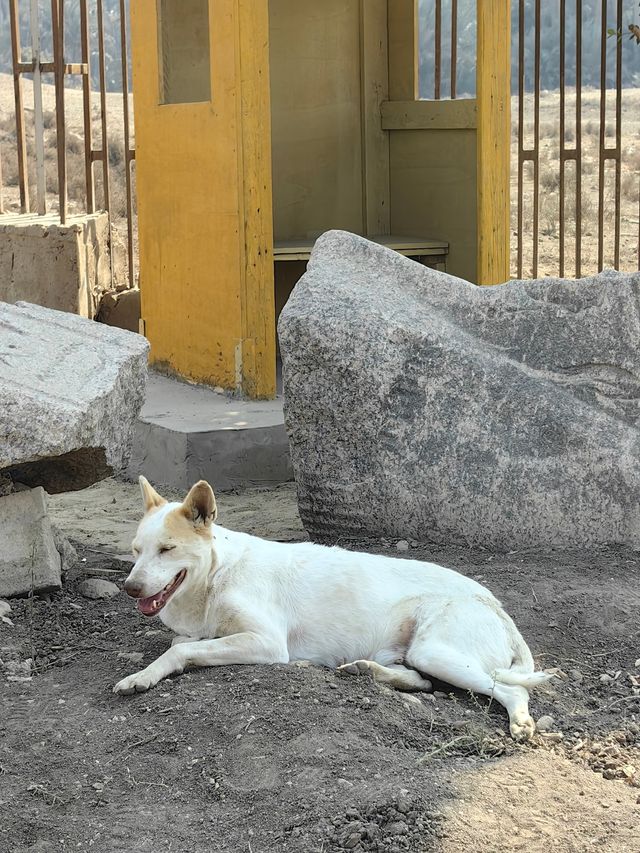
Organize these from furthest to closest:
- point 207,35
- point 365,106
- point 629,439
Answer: point 365,106, point 207,35, point 629,439

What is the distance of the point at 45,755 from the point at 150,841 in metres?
0.63

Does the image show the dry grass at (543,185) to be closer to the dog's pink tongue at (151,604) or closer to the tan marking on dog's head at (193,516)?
the tan marking on dog's head at (193,516)

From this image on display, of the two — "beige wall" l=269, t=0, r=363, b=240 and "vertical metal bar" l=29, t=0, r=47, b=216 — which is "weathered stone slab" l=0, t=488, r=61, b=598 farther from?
"vertical metal bar" l=29, t=0, r=47, b=216

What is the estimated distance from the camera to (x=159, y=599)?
3.89 metres

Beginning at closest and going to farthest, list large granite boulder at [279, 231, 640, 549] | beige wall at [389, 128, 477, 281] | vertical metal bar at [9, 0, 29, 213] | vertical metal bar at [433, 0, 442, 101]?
large granite boulder at [279, 231, 640, 549] → beige wall at [389, 128, 477, 281] → vertical metal bar at [433, 0, 442, 101] → vertical metal bar at [9, 0, 29, 213]

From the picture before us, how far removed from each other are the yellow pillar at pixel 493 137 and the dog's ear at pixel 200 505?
478 cm

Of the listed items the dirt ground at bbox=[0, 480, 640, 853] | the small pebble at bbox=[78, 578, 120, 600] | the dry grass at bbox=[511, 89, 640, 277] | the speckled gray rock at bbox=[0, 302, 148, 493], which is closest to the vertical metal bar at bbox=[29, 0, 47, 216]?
the speckled gray rock at bbox=[0, 302, 148, 493]

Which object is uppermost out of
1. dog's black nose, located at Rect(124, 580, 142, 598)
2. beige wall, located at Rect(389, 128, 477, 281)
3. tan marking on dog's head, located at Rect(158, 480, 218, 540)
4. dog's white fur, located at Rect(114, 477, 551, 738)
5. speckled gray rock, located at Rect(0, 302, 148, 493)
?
beige wall, located at Rect(389, 128, 477, 281)

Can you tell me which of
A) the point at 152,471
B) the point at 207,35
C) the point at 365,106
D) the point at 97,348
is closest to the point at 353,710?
the point at 97,348

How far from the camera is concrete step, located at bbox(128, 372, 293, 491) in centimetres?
676

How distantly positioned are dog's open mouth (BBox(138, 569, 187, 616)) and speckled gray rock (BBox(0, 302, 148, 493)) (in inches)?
31.4

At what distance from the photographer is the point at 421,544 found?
5395 millimetres

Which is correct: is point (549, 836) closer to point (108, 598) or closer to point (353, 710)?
point (353, 710)

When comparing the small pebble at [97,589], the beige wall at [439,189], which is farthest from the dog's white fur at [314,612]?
the beige wall at [439,189]
